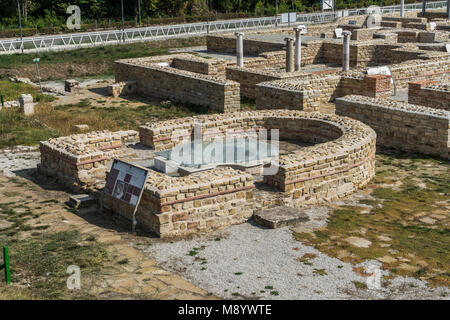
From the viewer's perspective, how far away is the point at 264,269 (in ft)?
28.8

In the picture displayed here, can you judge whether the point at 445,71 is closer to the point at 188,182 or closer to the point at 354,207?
the point at 354,207

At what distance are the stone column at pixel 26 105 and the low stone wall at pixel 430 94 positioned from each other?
10202mm

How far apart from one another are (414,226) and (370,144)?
8.13ft

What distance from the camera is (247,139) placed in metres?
14.2

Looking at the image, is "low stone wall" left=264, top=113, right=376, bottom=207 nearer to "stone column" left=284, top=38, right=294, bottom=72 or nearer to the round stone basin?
the round stone basin

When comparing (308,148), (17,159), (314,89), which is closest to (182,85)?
(314,89)

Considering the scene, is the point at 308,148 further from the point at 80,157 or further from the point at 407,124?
the point at 80,157

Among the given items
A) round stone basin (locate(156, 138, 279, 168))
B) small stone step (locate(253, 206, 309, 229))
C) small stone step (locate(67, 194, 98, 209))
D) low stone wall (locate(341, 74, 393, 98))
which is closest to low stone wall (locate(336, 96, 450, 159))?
low stone wall (locate(341, 74, 393, 98))

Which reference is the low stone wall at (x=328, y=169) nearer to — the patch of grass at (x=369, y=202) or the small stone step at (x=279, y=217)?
the patch of grass at (x=369, y=202)

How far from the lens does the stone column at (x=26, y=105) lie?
62.5 feet

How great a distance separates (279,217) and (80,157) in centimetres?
380

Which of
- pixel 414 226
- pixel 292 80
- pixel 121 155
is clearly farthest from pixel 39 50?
pixel 414 226

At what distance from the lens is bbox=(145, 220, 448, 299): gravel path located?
26.6 feet

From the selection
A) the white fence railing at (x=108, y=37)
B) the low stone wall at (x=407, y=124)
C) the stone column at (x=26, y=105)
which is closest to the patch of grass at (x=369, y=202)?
the low stone wall at (x=407, y=124)
